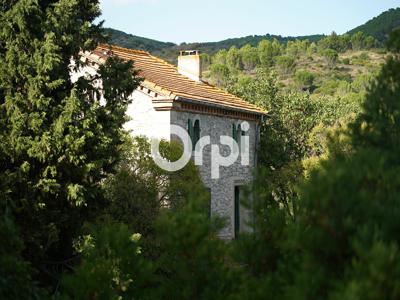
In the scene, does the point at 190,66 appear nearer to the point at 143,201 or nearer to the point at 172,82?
the point at 172,82

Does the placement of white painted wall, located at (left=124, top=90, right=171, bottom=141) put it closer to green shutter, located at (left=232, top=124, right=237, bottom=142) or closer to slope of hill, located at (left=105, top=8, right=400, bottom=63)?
green shutter, located at (left=232, top=124, right=237, bottom=142)

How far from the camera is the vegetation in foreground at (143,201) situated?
3.78m

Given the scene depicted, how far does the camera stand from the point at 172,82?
2338 cm

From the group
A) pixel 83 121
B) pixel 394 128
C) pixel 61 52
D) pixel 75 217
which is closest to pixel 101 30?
pixel 61 52

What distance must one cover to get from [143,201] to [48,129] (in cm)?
386

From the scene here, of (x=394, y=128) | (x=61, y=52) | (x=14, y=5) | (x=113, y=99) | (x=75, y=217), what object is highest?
(x=14, y=5)

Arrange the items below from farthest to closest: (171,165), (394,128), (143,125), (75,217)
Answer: (143,125)
(171,165)
(75,217)
(394,128)

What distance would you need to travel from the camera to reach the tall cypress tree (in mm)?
13180

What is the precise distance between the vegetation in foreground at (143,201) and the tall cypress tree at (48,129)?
0.10ft

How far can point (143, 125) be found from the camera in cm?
2150

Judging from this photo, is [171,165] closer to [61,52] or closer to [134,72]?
[134,72]

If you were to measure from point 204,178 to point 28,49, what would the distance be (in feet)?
35.6

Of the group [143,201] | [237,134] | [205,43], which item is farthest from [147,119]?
[205,43]

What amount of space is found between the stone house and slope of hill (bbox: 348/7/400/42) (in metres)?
119
